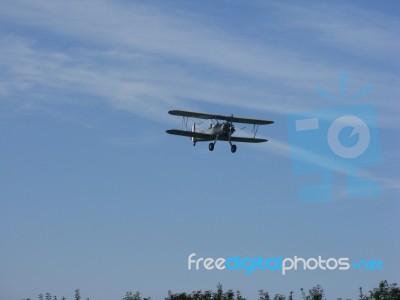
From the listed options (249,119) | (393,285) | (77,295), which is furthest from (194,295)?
(249,119)

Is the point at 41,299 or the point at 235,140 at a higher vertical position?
the point at 235,140

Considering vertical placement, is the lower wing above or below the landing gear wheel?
above

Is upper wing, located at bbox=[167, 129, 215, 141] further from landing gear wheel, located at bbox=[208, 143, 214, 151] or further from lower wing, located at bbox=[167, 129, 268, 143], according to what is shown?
landing gear wheel, located at bbox=[208, 143, 214, 151]

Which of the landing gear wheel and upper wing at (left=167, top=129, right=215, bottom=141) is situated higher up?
upper wing at (left=167, top=129, right=215, bottom=141)

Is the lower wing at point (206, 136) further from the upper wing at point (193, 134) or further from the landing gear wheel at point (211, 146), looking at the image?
the landing gear wheel at point (211, 146)

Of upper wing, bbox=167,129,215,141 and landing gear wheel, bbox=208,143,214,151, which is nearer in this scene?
upper wing, bbox=167,129,215,141

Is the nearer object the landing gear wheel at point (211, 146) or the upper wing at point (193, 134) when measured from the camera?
the upper wing at point (193, 134)

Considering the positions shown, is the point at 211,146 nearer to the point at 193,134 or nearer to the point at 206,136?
the point at 206,136

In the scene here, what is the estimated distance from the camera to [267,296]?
12850 cm

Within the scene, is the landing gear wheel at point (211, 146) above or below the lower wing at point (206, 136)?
below

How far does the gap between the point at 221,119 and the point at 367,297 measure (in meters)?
36.4

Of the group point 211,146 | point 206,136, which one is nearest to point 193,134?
point 206,136

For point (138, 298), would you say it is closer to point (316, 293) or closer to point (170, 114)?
point (316, 293)

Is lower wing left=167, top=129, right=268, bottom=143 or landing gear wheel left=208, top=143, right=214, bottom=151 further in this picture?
landing gear wheel left=208, top=143, right=214, bottom=151
